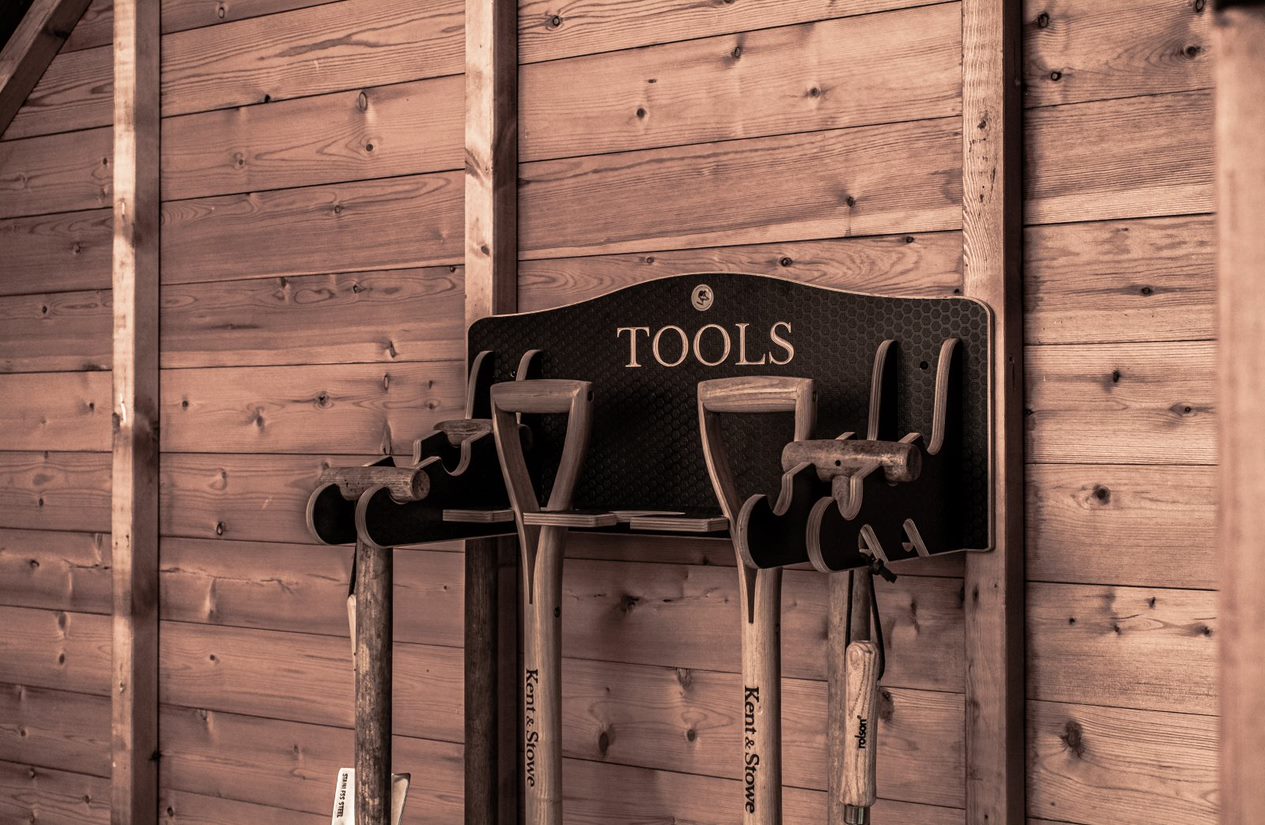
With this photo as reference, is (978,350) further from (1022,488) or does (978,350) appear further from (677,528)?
(677,528)

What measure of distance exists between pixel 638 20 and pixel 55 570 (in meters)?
1.56

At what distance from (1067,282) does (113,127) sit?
1773 mm

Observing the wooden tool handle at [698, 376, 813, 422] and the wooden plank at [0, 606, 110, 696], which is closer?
the wooden tool handle at [698, 376, 813, 422]

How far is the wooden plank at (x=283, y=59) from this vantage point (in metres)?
2.08

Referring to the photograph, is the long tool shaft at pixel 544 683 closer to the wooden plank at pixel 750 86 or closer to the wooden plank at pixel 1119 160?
the wooden plank at pixel 750 86

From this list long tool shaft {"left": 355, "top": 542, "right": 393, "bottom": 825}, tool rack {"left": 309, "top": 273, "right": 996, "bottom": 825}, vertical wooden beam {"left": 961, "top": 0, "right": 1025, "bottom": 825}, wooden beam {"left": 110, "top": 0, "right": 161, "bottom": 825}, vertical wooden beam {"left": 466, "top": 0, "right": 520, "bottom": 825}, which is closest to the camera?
tool rack {"left": 309, "top": 273, "right": 996, "bottom": 825}

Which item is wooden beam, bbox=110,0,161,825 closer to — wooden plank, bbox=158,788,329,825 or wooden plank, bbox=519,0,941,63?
wooden plank, bbox=158,788,329,825

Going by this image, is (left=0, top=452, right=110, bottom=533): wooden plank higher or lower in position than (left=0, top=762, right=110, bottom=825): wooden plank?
higher

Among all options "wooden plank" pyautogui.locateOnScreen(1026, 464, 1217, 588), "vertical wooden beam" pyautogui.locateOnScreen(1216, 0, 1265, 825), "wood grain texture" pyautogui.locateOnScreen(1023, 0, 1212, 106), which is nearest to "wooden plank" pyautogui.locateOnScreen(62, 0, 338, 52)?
"wood grain texture" pyautogui.locateOnScreen(1023, 0, 1212, 106)

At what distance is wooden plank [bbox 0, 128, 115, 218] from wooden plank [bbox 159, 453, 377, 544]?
0.56 meters

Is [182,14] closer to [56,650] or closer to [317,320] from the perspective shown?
[317,320]

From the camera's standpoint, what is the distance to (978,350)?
1584 millimetres

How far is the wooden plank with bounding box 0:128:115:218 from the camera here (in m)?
2.42

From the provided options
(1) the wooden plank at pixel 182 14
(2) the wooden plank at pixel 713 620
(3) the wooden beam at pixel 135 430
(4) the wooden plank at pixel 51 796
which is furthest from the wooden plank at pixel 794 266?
(4) the wooden plank at pixel 51 796
